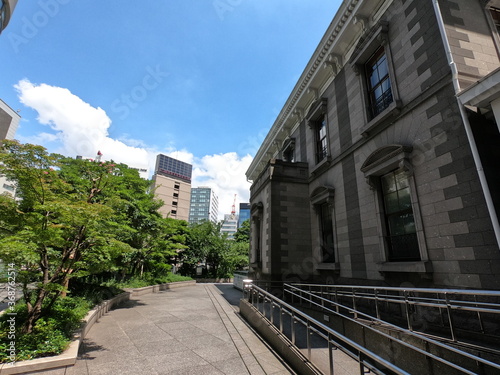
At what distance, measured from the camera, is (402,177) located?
22.9 ft

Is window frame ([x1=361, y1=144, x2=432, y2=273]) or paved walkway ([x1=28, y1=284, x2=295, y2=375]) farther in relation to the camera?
window frame ([x1=361, y1=144, x2=432, y2=273])

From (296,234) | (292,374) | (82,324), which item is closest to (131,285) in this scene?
(82,324)

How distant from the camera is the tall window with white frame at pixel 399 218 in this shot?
6.46 meters

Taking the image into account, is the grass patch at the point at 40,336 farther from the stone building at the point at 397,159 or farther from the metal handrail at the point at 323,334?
the stone building at the point at 397,159

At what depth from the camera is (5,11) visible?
21734 millimetres

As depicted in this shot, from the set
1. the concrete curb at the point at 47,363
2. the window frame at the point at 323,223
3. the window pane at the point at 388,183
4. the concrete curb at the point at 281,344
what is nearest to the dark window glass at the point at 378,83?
the window pane at the point at 388,183

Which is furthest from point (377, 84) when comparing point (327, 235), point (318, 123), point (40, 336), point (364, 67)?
point (40, 336)

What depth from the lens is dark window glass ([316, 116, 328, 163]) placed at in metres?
11.7

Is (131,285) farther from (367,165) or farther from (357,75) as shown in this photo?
(357,75)

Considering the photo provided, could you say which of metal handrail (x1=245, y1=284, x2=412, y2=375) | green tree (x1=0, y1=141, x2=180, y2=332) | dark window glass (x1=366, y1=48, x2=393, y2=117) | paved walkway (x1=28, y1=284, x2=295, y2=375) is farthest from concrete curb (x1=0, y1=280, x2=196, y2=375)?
dark window glass (x1=366, y1=48, x2=393, y2=117)

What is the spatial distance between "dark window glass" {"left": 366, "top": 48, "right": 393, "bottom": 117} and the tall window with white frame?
100 inches

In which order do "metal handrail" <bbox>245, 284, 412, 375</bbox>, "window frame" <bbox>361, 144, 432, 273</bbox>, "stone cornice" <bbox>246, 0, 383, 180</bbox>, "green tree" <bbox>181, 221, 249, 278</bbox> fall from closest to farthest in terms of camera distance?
"metal handrail" <bbox>245, 284, 412, 375</bbox> → "window frame" <bbox>361, 144, 432, 273</bbox> → "stone cornice" <bbox>246, 0, 383, 180</bbox> → "green tree" <bbox>181, 221, 249, 278</bbox>

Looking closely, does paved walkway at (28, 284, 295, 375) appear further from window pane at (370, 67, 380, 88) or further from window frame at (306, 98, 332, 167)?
window pane at (370, 67, 380, 88)

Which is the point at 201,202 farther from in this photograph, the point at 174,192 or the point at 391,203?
the point at 391,203
